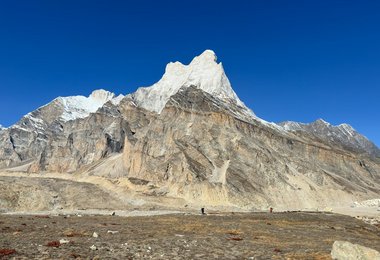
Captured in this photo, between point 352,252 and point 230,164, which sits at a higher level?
point 230,164

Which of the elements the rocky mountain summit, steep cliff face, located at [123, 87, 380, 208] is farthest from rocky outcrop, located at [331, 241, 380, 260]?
steep cliff face, located at [123, 87, 380, 208]

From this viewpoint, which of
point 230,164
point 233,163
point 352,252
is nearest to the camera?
point 352,252

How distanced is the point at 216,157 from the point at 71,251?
112134mm

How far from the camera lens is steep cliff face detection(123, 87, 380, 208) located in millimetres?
118562

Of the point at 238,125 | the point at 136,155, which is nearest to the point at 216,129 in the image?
the point at 238,125

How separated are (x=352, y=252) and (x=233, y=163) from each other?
358 ft

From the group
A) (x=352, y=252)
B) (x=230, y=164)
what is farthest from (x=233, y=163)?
(x=352, y=252)

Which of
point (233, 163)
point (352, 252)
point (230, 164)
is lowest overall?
point (352, 252)

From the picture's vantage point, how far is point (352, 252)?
21.9m

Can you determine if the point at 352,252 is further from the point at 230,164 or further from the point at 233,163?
the point at 233,163

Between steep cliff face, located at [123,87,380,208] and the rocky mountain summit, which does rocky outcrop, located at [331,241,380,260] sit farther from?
steep cliff face, located at [123,87,380,208]

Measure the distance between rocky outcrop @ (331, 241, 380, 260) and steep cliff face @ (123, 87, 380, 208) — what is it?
87.4m

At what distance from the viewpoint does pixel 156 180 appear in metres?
128

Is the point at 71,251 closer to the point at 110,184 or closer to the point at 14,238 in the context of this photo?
the point at 14,238
